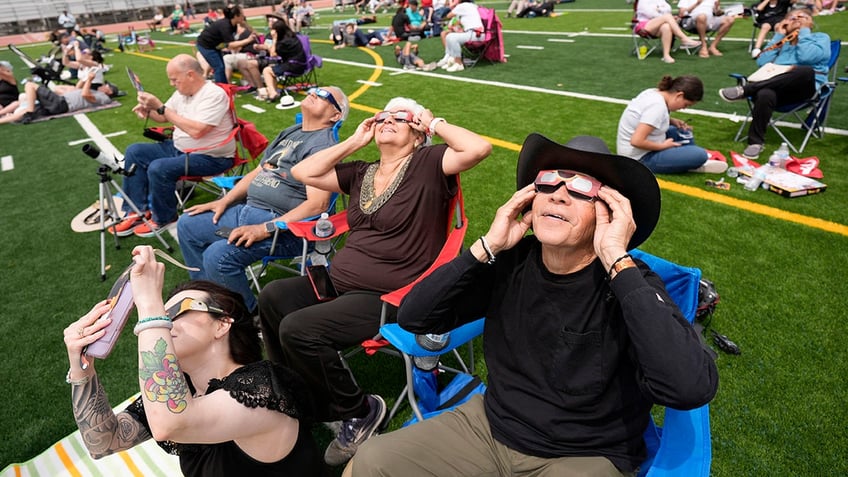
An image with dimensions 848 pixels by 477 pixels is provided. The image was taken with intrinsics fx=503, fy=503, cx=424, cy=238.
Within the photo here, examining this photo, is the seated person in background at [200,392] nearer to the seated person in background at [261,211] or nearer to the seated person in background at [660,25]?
the seated person in background at [261,211]

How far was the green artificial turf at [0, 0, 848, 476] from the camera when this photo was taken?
282 cm

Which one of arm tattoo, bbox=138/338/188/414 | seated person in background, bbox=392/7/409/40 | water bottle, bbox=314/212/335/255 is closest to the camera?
arm tattoo, bbox=138/338/188/414

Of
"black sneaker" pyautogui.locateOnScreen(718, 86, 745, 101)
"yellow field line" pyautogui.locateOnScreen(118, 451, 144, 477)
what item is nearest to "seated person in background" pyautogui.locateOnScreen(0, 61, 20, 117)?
"yellow field line" pyautogui.locateOnScreen(118, 451, 144, 477)

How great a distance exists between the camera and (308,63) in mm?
11227

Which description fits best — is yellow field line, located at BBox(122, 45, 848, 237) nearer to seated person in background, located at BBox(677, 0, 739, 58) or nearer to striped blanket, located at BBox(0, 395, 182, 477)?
striped blanket, located at BBox(0, 395, 182, 477)

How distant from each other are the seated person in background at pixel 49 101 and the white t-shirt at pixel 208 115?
796cm

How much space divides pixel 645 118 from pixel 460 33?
8020 mm

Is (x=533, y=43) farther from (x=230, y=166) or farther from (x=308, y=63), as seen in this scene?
(x=230, y=166)

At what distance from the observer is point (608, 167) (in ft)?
6.34

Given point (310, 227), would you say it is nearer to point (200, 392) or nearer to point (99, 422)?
point (200, 392)

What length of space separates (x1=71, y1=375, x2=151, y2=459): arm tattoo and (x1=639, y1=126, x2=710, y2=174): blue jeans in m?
5.42

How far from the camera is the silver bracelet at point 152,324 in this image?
1508 mm

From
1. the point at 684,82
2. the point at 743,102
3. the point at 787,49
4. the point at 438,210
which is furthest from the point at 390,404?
the point at 743,102

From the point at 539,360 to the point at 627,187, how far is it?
0.76 meters
